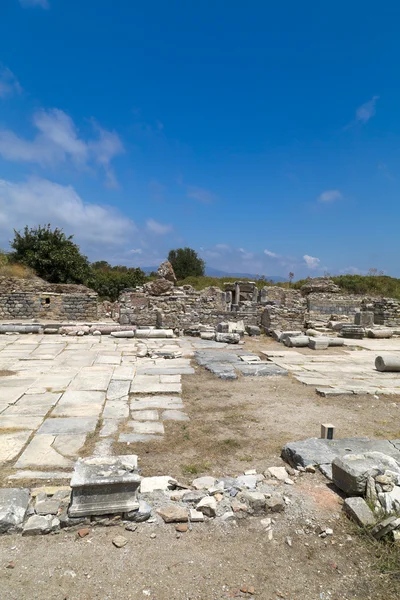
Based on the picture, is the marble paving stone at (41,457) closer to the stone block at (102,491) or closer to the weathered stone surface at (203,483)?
the stone block at (102,491)

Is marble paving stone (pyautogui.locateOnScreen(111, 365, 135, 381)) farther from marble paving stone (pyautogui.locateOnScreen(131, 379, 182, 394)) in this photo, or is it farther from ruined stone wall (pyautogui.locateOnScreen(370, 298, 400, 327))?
ruined stone wall (pyautogui.locateOnScreen(370, 298, 400, 327))

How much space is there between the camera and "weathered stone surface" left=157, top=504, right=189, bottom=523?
9.72ft

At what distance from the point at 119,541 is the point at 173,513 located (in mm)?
475

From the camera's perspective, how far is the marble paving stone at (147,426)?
4.97 meters

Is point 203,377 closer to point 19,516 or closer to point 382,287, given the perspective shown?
point 19,516

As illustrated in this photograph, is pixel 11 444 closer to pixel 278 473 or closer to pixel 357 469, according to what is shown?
pixel 278 473

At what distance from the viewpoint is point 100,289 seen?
28.4 meters

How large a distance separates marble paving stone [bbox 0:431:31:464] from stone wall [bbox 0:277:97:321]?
46.9 ft

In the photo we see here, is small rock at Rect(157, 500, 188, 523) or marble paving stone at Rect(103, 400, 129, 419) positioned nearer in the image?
small rock at Rect(157, 500, 188, 523)

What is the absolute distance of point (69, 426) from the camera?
16.4ft

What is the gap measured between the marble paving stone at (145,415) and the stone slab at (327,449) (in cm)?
203

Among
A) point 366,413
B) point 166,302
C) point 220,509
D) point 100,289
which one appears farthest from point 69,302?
point 220,509

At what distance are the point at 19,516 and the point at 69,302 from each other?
16.5m

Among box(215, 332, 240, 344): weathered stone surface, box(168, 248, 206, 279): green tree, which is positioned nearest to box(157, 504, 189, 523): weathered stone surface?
box(215, 332, 240, 344): weathered stone surface
